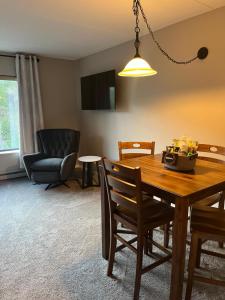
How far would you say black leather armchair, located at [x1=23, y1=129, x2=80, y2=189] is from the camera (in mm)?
3939

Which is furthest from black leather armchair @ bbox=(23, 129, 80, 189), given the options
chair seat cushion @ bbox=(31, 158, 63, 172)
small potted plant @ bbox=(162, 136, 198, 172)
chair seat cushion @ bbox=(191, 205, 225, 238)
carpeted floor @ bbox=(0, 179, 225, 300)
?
chair seat cushion @ bbox=(191, 205, 225, 238)

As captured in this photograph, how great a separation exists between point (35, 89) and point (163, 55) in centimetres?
258

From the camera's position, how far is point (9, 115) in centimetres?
455

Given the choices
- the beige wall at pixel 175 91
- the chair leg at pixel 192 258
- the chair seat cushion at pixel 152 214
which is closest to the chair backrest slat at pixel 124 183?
the chair seat cushion at pixel 152 214

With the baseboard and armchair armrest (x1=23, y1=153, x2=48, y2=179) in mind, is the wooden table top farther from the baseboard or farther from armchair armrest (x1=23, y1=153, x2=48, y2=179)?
the baseboard

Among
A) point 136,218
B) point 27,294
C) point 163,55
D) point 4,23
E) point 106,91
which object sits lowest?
point 27,294

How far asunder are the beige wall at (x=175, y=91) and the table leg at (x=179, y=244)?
162 cm

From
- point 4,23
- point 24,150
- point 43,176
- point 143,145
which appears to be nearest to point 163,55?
point 143,145

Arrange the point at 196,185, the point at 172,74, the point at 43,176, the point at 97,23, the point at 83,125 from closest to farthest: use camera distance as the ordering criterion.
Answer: the point at 196,185 < the point at 97,23 < the point at 172,74 < the point at 43,176 < the point at 83,125

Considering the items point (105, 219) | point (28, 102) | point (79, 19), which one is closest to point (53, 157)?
point (28, 102)

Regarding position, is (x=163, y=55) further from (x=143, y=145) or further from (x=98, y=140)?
(x=98, y=140)

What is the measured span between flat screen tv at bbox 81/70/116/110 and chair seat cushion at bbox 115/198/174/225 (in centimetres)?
243

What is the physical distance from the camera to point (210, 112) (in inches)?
110

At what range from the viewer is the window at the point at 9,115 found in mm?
4449
